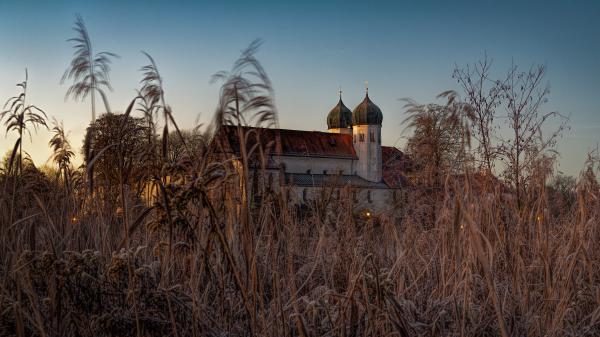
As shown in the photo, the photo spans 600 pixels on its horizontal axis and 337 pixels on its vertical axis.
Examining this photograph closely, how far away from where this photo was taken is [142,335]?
241 cm

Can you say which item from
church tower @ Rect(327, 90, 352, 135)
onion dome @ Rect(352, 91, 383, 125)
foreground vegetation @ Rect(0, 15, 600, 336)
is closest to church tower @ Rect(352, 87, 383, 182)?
onion dome @ Rect(352, 91, 383, 125)

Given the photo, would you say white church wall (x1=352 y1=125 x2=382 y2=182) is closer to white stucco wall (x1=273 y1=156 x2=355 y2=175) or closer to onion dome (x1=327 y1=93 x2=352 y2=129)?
white stucco wall (x1=273 y1=156 x2=355 y2=175)

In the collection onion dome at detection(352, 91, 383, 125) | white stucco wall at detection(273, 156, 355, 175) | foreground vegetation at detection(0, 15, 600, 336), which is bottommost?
foreground vegetation at detection(0, 15, 600, 336)

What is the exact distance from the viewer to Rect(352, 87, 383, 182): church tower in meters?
65.9

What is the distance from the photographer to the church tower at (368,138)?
65.9 metres

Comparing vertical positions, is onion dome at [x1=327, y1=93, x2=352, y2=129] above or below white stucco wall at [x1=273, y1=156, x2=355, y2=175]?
above

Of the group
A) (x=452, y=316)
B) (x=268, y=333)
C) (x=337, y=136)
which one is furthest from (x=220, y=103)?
(x=337, y=136)

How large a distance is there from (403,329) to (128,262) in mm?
1086

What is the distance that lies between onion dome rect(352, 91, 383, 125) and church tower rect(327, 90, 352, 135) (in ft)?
16.3

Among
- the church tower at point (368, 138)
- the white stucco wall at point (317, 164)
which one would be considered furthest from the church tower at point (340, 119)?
the white stucco wall at point (317, 164)

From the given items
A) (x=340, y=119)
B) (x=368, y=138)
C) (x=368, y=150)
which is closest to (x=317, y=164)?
(x=368, y=150)

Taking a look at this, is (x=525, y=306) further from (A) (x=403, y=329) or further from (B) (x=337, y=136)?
(B) (x=337, y=136)

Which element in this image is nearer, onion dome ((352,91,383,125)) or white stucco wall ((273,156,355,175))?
white stucco wall ((273,156,355,175))

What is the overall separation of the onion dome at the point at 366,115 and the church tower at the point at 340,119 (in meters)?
4.98
